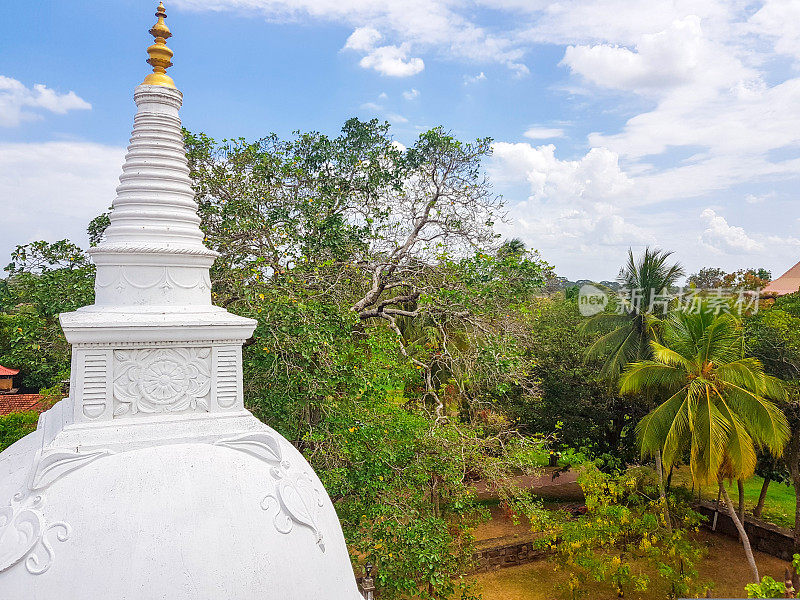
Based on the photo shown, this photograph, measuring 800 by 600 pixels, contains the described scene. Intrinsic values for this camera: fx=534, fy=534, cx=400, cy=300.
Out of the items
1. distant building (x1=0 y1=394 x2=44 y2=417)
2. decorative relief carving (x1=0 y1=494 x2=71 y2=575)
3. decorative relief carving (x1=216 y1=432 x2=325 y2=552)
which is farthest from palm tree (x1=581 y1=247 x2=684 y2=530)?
distant building (x1=0 y1=394 x2=44 y2=417)

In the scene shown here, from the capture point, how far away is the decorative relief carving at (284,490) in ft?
15.9

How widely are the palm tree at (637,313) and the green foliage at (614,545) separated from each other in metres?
2.75

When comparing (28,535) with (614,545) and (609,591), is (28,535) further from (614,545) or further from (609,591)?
(614,545)

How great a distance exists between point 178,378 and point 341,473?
14.6 feet

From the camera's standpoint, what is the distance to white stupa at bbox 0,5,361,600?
422 cm

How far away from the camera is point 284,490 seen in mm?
4969

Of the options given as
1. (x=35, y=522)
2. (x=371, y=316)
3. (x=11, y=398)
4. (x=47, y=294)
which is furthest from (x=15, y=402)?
(x=35, y=522)

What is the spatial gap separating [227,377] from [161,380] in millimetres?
623

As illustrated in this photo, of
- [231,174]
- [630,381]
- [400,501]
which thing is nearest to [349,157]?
[231,174]

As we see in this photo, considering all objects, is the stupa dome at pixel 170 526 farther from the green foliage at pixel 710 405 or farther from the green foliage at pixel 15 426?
Answer: the green foliage at pixel 15 426

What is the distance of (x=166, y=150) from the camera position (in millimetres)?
6082

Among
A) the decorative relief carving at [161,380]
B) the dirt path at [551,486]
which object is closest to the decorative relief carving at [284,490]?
the decorative relief carving at [161,380]

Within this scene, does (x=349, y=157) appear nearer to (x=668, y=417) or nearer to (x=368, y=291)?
(x=368, y=291)

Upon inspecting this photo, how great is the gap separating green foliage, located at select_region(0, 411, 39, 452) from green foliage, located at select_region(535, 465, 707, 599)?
15.2 meters
